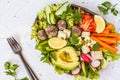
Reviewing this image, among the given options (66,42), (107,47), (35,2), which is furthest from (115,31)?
(35,2)

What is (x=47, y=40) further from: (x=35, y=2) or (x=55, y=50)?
(x=35, y=2)

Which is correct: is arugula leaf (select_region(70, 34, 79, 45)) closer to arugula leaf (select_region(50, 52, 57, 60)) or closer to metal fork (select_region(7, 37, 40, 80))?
arugula leaf (select_region(50, 52, 57, 60))

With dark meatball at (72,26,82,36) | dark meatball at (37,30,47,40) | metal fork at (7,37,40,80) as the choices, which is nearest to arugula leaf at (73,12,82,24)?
dark meatball at (72,26,82,36)

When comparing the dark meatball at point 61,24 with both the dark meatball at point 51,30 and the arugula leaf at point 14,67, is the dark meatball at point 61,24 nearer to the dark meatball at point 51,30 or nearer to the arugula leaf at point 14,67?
the dark meatball at point 51,30

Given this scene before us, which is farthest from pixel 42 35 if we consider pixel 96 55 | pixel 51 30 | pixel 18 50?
pixel 96 55

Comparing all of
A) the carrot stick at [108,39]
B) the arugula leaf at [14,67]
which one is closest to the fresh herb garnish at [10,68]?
the arugula leaf at [14,67]

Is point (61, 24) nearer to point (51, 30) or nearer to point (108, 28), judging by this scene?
point (51, 30)

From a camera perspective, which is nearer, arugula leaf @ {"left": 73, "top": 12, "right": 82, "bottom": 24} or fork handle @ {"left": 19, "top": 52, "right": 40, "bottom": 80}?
arugula leaf @ {"left": 73, "top": 12, "right": 82, "bottom": 24}
